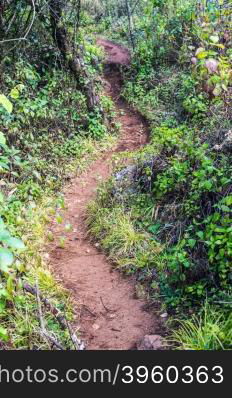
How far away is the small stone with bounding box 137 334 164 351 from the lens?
11.9 feet

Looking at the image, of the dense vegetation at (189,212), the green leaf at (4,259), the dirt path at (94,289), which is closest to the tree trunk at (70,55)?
the dense vegetation at (189,212)

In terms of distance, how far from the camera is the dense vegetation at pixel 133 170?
388 centimetres

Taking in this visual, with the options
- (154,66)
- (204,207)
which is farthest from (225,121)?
(154,66)

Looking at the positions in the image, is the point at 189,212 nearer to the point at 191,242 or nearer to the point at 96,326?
the point at 191,242

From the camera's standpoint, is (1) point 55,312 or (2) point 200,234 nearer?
(1) point 55,312

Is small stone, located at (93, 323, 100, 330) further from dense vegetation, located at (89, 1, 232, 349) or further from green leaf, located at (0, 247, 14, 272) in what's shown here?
green leaf, located at (0, 247, 14, 272)

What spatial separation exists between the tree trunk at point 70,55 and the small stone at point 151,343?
5943mm

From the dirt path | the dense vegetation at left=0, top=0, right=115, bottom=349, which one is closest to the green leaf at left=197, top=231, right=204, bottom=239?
the dirt path

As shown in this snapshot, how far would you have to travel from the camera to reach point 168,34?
11242 millimetres

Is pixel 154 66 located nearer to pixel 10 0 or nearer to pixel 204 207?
pixel 10 0

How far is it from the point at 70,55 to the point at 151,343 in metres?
6.51

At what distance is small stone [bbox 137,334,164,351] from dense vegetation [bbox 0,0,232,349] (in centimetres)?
16

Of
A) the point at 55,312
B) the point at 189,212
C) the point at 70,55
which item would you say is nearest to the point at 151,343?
the point at 55,312

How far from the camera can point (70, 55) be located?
8.28m
